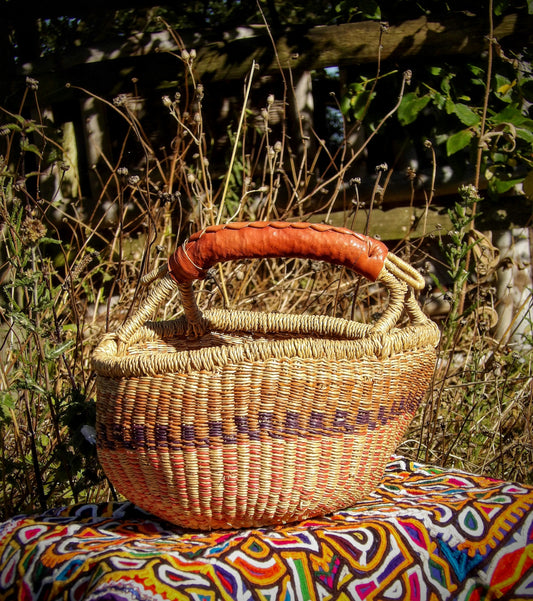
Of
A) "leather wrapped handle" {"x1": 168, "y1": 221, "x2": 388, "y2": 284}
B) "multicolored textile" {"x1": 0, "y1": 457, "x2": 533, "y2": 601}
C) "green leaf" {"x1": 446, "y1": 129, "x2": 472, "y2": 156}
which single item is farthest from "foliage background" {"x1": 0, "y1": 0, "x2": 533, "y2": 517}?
"leather wrapped handle" {"x1": 168, "y1": 221, "x2": 388, "y2": 284}

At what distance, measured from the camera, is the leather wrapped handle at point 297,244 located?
1112mm

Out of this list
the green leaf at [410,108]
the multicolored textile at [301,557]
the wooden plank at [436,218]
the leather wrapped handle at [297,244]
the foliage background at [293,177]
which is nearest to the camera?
the multicolored textile at [301,557]

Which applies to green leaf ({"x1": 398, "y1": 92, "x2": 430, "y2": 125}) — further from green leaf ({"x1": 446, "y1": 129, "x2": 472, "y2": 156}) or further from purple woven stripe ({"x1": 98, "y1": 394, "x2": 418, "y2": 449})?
purple woven stripe ({"x1": 98, "y1": 394, "x2": 418, "y2": 449})

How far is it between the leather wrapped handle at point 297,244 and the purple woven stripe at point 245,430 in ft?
0.91

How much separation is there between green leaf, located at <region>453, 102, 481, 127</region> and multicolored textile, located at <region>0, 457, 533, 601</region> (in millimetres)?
1687

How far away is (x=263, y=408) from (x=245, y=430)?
5 cm

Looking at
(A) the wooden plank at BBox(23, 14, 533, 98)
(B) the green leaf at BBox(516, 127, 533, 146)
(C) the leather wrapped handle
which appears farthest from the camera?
(A) the wooden plank at BBox(23, 14, 533, 98)

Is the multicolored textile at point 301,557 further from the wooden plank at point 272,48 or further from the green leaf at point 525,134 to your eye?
the wooden plank at point 272,48

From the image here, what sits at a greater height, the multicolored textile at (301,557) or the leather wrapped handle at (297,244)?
the leather wrapped handle at (297,244)

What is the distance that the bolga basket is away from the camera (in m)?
1.00

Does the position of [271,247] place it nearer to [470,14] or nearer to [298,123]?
[298,123]

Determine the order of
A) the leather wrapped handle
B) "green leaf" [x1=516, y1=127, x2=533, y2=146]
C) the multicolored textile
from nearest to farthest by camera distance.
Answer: the multicolored textile, the leather wrapped handle, "green leaf" [x1=516, y1=127, x2=533, y2=146]

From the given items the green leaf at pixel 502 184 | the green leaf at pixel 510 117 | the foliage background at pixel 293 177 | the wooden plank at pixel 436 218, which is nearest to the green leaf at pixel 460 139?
the foliage background at pixel 293 177

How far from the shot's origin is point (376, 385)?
3.46 ft
